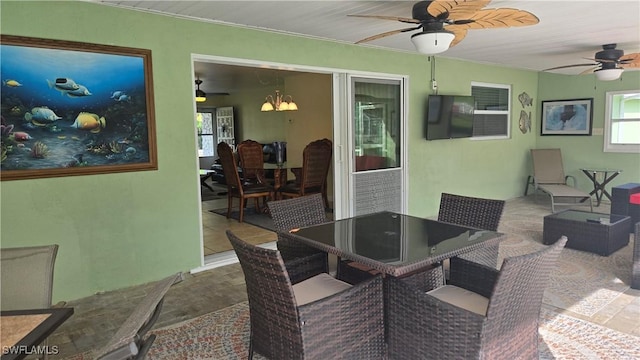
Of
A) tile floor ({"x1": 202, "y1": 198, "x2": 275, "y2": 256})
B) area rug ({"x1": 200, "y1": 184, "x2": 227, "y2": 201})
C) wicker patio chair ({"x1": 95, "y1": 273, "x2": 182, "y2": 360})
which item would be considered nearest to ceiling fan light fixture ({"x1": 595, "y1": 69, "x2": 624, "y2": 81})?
tile floor ({"x1": 202, "y1": 198, "x2": 275, "y2": 256})

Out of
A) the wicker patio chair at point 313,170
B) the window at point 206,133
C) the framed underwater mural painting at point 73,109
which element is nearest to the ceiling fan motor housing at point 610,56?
the wicker patio chair at point 313,170

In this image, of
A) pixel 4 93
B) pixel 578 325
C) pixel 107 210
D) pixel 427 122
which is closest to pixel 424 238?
pixel 578 325

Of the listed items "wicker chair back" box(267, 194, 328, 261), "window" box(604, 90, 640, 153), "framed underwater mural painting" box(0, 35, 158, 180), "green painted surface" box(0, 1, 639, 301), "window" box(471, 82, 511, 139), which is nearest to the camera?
"wicker chair back" box(267, 194, 328, 261)

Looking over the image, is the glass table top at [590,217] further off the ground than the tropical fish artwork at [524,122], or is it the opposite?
the tropical fish artwork at [524,122]

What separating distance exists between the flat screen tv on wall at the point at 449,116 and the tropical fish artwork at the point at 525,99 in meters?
1.84

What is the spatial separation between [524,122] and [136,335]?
25.8 feet

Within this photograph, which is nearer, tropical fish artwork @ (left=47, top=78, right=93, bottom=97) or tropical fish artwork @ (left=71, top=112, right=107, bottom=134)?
tropical fish artwork @ (left=47, top=78, right=93, bottom=97)

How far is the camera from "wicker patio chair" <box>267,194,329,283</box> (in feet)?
8.44

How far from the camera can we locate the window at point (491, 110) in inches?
265

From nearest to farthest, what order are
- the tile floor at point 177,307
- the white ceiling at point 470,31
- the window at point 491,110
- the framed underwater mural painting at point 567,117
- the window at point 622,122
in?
the tile floor at point 177,307 < the white ceiling at point 470,31 < the window at point 491,110 < the window at point 622,122 < the framed underwater mural painting at point 567,117

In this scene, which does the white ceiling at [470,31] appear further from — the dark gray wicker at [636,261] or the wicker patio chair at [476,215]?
the dark gray wicker at [636,261]

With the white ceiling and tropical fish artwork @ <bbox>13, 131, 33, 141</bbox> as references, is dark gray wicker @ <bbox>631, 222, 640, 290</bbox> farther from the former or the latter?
tropical fish artwork @ <bbox>13, 131, 33, 141</bbox>

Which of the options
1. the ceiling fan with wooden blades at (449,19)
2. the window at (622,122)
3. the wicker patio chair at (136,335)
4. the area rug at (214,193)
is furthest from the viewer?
the area rug at (214,193)

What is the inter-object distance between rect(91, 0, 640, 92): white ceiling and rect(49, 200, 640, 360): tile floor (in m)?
2.28
